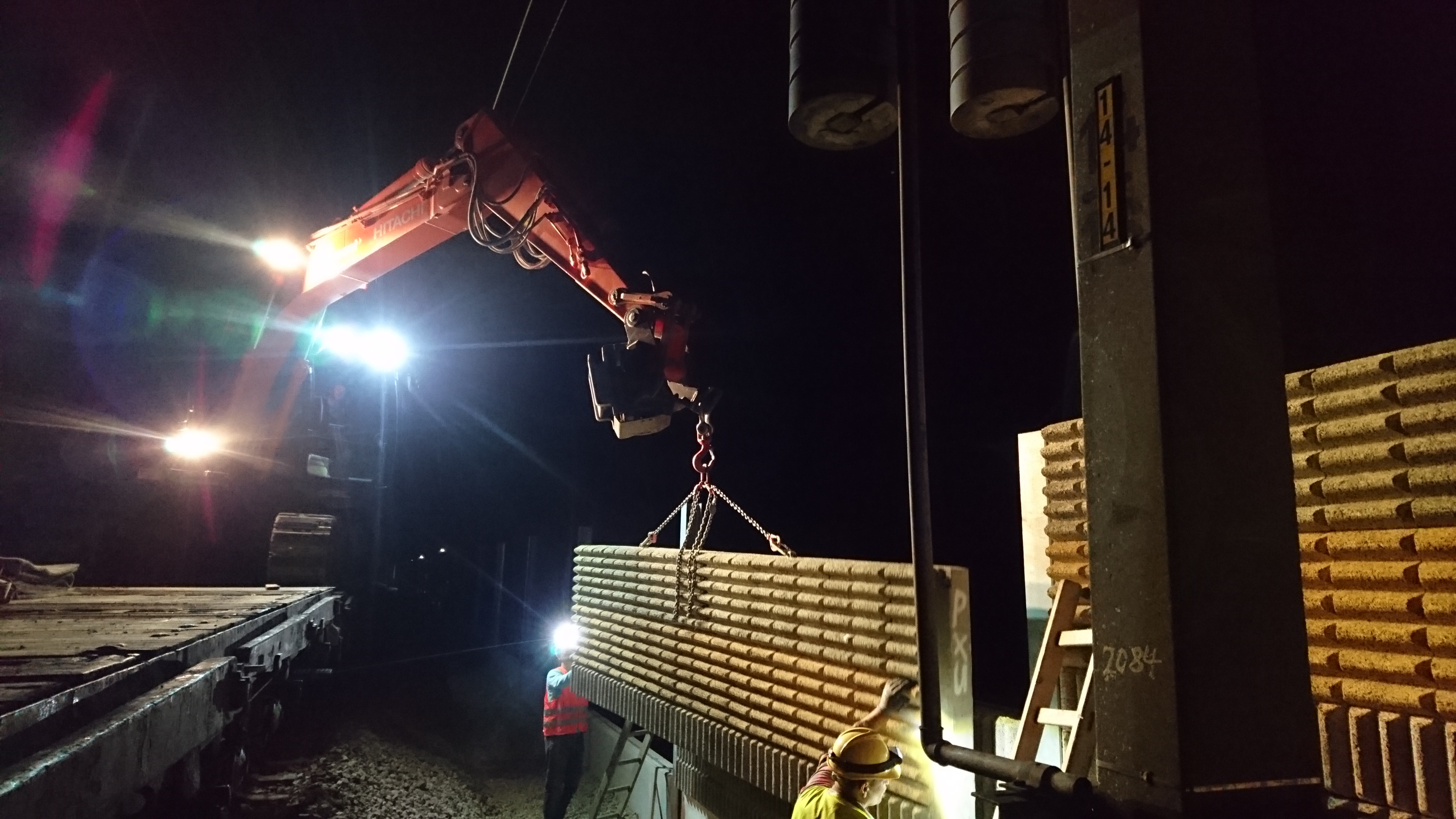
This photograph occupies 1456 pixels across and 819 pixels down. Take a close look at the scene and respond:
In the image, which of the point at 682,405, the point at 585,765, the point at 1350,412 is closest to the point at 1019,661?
the point at 585,765

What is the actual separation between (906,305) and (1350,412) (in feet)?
4.59

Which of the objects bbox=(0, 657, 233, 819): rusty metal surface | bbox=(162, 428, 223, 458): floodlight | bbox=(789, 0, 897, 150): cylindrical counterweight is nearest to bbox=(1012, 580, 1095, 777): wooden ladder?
bbox=(789, 0, 897, 150): cylindrical counterweight

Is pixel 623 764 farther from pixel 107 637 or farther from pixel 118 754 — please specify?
pixel 118 754

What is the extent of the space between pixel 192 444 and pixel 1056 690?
11.5 meters

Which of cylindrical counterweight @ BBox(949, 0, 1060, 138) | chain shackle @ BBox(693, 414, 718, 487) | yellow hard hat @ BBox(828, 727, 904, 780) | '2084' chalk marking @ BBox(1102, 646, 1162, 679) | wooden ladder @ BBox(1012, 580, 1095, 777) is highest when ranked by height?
cylindrical counterweight @ BBox(949, 0, 1060, 138)

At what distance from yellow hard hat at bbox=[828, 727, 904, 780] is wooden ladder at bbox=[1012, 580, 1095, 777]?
1.58 ft

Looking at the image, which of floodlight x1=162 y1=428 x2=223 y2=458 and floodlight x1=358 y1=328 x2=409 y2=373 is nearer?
floodlight x1=162 y1=428 x2=223 y2=458

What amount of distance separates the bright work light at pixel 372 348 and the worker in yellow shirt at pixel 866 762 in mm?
11848

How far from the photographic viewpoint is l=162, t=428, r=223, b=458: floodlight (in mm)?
10336

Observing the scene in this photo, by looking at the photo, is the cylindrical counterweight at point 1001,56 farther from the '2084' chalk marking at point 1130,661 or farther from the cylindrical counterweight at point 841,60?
the '2084' chalk marking at point 1130,661

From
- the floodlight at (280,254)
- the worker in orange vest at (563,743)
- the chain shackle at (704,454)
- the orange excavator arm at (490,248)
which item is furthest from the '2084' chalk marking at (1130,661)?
the floodlight at (280,254)

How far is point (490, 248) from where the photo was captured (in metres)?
6.45

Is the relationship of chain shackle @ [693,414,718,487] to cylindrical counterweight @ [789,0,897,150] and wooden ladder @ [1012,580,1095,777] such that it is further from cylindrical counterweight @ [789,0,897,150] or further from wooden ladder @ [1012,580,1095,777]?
cylindrical counterweight @ [789,0,897,150]

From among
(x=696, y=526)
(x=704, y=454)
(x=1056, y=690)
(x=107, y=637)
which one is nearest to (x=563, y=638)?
(x=107, y=637)
